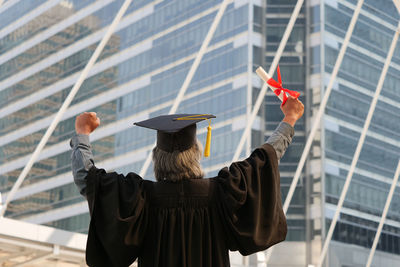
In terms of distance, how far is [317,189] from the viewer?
38.9 metres

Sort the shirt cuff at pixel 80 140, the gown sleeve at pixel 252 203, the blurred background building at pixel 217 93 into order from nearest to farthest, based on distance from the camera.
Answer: the gown sleeve at pixel 252 203, the shirt cuff at pixel 80 140, the blurred background building at pixel 217 93

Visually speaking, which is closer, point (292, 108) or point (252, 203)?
point (252, 203)

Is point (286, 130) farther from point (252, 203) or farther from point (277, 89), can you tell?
point (252, 203)

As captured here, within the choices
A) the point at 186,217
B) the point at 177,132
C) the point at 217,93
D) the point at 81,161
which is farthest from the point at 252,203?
the point at 217,93

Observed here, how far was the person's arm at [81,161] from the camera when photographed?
7.68 ft

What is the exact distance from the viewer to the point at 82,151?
2.36 m

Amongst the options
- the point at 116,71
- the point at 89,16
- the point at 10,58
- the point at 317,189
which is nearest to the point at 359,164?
the point at 317,189

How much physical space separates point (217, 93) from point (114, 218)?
115ft

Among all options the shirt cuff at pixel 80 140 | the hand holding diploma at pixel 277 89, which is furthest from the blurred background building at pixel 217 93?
the shirt cuff at pixel 80 140

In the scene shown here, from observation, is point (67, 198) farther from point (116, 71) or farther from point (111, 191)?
point (111, 191)

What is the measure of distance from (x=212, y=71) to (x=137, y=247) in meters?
35.0

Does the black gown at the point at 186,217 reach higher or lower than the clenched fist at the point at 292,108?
lower

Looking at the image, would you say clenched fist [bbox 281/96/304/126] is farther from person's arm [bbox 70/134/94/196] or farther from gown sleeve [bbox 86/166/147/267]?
person's arm [bbox 70/134/94/196]

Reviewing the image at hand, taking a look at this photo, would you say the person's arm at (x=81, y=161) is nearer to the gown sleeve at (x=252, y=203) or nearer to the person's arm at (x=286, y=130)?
the gown sleeve at (x=252, y=203)
